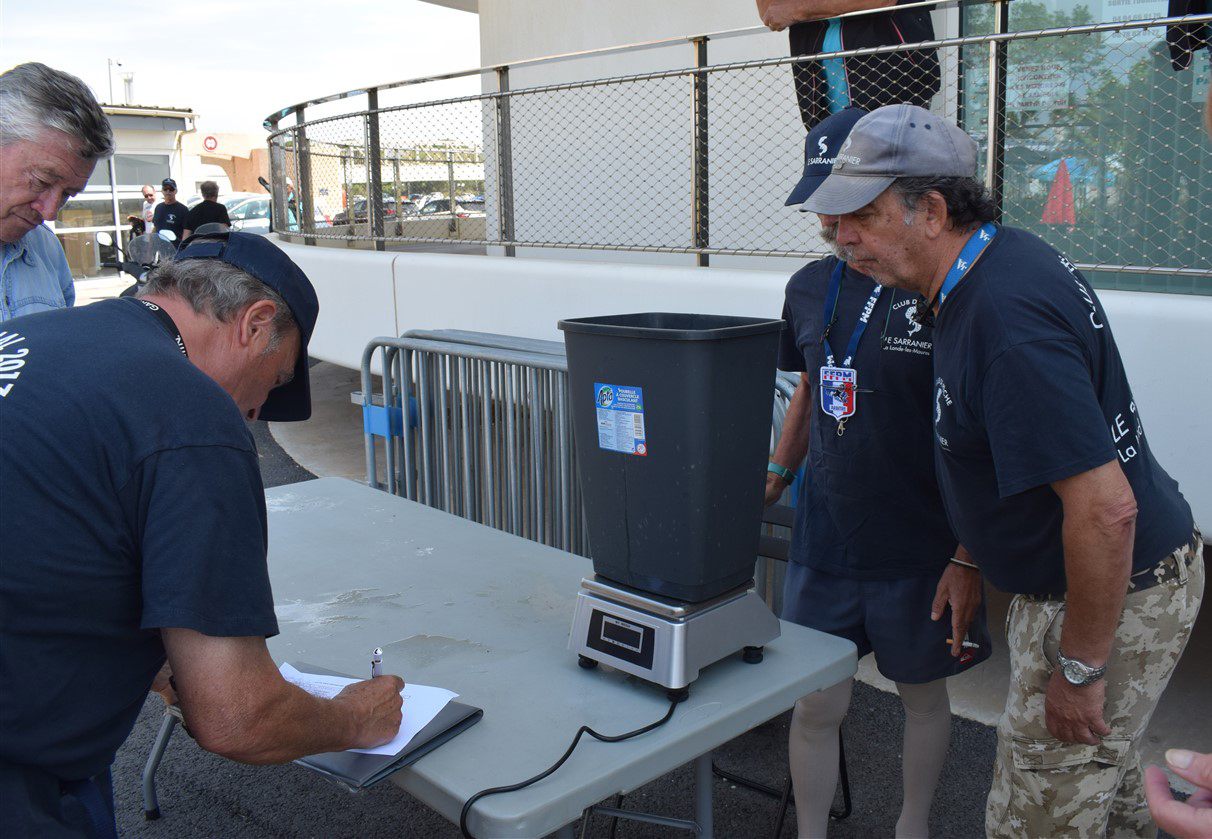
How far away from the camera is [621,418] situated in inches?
74.9

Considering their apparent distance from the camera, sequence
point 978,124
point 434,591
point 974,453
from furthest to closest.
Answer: point 978,124 → point 434,591 → point 974,453

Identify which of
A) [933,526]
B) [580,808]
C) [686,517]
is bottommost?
[580,808]

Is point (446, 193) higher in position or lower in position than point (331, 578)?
higher

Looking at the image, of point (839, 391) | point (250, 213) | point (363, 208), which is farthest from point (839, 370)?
point (250, 213)

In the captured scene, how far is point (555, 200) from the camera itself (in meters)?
7.49

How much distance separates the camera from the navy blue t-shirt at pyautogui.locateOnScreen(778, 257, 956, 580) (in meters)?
2.42

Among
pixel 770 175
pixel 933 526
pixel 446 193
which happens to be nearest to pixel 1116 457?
pixel 933 526

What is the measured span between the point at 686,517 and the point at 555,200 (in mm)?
5923

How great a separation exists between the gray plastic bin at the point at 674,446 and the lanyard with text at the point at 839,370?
57 cm

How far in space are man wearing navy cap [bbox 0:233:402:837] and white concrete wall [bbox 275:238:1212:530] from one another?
2.90 metres

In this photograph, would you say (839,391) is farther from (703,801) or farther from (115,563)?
(115,563)

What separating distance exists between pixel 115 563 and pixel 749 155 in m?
5.71

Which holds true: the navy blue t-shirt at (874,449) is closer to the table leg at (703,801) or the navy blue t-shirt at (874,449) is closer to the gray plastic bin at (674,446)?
the gray plastic bin at (674,446)

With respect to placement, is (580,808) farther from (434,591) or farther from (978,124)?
(978,124)
